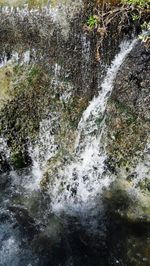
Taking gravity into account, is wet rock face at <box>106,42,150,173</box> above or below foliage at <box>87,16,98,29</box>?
below

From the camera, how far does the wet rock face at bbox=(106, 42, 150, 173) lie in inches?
422

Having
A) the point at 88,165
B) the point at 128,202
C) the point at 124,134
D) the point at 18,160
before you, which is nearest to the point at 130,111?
the point at 124,134

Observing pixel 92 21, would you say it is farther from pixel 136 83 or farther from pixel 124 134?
pixel 124 134

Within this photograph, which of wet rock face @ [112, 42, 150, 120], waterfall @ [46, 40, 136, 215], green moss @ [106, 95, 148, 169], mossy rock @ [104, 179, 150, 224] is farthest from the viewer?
waterfall @ [46, 40, 136, 215]

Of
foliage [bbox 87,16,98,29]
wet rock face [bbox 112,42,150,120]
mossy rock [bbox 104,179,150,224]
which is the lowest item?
mossy rock [bbox 104,179,150,224]

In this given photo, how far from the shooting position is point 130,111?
35.5 feet

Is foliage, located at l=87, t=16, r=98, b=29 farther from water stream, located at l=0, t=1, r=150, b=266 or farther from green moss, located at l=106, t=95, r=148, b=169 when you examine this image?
green moss, located at l=106, t=95, r=148, b=169

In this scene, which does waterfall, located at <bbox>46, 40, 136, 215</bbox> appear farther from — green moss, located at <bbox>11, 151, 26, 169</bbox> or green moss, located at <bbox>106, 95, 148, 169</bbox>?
green moss, located at <bbox>11, 151, 26, 169</bbox>

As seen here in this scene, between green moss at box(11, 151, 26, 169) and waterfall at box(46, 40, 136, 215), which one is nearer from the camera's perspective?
waterfall at box(46, 40, 136, 215)

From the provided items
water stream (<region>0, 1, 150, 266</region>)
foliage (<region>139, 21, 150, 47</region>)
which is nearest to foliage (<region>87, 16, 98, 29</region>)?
water stream (<region>0, 1, 150, 266</region>)

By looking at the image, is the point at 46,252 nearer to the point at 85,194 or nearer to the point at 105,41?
the point at 85,194

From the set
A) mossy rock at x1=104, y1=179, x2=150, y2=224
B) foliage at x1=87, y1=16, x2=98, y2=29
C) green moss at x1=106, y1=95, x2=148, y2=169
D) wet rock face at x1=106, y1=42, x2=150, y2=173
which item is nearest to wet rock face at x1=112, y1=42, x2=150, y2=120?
wet rock face at x1=106, y1=42, x2=150, y2=173

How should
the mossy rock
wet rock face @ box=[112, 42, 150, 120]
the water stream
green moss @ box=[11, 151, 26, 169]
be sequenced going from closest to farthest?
the water stream < the mossy rock < wet rock face @ box=[112, 42, 150, 120] < green moss @ box=[11, 151, 26, 169]

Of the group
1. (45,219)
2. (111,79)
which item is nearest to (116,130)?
(111,79)
